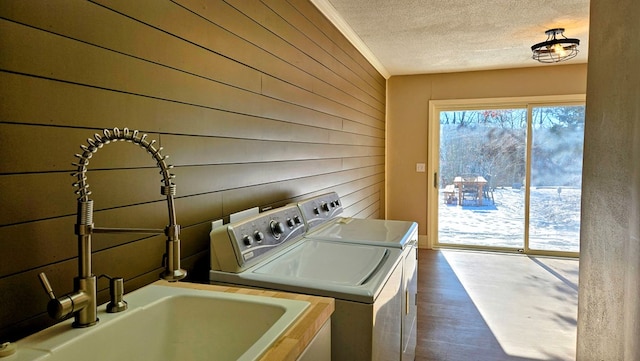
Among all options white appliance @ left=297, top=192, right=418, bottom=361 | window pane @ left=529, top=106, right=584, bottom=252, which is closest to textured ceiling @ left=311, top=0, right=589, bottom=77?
window pane @ left=529, top=106, right=584, bottom=252

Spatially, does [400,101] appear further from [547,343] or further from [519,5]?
[547,343]

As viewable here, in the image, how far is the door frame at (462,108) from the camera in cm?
506

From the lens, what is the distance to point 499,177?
540 centimetres

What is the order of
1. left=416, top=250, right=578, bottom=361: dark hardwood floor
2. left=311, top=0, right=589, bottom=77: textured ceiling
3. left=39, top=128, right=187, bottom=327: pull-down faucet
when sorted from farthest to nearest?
1. left=311, top=0, right=589, bottom=77: textured ceiling
2. left=416, top=250, right=578, bottom=361: dark hardwood floor
3. left=39, top=128, right=187, bottom=327: pull-down faucet

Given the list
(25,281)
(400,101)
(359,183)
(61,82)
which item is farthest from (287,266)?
(400,101)

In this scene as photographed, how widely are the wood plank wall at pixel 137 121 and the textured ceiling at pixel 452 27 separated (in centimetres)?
82

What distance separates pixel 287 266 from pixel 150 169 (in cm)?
64

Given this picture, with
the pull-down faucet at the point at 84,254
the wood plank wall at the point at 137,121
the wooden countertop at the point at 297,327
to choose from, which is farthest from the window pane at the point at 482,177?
the pull-down faucet at the point at 84,254

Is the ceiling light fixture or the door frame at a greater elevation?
the ceiling light fixture

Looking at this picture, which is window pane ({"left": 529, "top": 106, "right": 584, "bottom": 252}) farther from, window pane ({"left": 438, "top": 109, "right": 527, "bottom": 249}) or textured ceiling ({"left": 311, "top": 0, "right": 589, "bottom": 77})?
textured ceiling ({"left": 311, "top": 0, "right": 589, "bottom": 77})

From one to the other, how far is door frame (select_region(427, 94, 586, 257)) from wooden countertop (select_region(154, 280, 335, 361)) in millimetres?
4690

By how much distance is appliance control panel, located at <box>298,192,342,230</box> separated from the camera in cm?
219

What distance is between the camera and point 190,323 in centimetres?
116

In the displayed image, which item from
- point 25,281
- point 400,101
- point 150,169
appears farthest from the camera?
point 400,101
